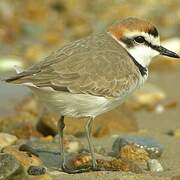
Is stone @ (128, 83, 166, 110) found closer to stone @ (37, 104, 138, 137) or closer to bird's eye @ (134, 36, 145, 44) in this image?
stone @ (37, 104, 138, 137)

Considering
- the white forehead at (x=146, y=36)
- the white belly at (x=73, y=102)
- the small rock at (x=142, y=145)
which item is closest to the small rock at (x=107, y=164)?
the small rock at (x=142, y=145)

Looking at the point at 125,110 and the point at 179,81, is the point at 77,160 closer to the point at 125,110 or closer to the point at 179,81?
the point at 125,110

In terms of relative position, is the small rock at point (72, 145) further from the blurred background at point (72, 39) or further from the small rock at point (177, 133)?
the small rock at point (177, 133)

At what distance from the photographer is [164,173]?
5.34 meters

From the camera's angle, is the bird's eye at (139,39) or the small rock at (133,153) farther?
the small rock at (133,153)

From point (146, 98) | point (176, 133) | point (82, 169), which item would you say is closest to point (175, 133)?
point (176, 133)

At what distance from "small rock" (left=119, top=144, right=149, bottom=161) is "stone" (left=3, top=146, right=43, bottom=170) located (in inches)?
30.3

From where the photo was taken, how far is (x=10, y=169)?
15.1ft

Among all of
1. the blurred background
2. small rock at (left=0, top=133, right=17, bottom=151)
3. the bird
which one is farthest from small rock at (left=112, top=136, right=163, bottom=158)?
small rock at (left=0, top=133, right=17, bottom=151)

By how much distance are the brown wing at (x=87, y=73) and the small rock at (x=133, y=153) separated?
681mm

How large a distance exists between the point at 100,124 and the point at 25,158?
1.81 metres

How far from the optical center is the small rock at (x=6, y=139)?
6142 millimetres

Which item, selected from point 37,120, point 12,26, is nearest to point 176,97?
point 37,120

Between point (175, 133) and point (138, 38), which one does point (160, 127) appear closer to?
point (175, 133)
